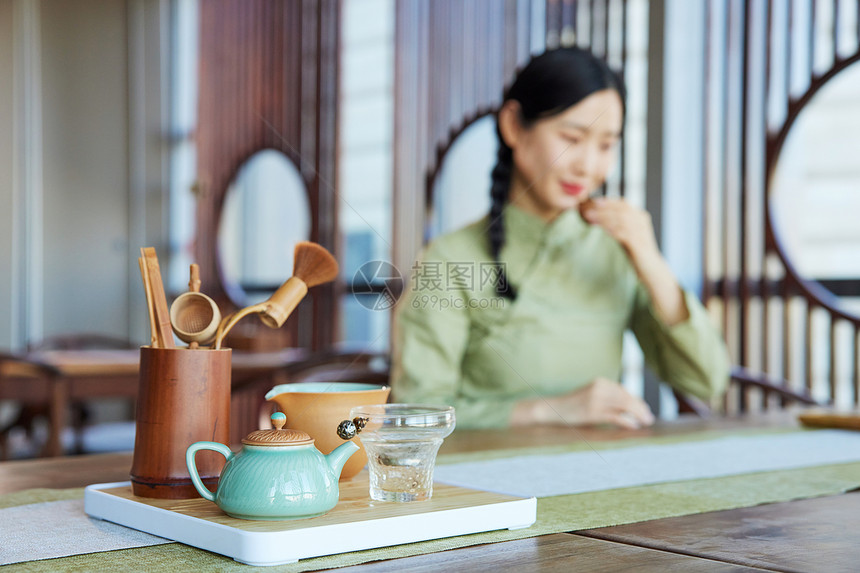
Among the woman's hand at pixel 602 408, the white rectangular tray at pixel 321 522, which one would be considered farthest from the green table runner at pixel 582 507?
the woman's hand at pixel 602 408

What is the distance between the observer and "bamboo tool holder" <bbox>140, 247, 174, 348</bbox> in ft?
2.38

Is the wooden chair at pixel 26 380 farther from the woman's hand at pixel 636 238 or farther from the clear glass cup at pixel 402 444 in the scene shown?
the clear glass cup at pixel 402 444

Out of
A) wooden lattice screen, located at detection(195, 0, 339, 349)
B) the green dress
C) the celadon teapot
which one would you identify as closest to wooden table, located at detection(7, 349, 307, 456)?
wooden lattice screen, located at detection(195, 0, 339, 349)

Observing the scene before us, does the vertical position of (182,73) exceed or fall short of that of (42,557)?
it exceeds it

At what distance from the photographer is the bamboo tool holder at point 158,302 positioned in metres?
0.73

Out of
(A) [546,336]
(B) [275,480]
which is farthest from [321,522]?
(A) [546,336]

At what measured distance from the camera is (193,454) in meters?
0.67

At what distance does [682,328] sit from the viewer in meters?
1.63

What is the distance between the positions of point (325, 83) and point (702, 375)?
116 inches

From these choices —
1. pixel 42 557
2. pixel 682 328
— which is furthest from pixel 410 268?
pixel 682 328

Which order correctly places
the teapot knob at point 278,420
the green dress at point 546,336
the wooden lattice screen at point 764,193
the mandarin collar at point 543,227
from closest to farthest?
1. the teapot knob at point 278,420
2. the mandarin collar at point 543,227
3. the green dress at point 546,336
4. the wooden lattice screen at point 764,193

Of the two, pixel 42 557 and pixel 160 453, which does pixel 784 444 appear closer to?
pixel 160 453

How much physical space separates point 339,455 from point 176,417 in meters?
0.13

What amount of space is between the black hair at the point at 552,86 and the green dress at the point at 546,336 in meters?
0.12
